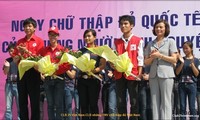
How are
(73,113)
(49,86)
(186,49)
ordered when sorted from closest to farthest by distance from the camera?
(49,86) → (186,49) → (73,113)

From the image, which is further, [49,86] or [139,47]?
[49,86]

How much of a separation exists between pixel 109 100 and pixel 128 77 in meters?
1.42

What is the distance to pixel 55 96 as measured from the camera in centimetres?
521

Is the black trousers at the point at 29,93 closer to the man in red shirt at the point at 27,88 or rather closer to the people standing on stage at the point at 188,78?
the man in red shirt at the point at 27,88

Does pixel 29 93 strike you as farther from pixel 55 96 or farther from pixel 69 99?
pixel 69 99

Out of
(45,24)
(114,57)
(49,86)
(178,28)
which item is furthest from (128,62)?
(45,24)

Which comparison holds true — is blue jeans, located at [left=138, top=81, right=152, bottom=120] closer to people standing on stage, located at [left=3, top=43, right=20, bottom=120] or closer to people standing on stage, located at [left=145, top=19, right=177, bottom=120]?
people standing on stage, located at [left=145, top=19, right=177, bottom=120]

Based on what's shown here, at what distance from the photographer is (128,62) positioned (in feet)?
14.9

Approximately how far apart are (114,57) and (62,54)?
2.61ft

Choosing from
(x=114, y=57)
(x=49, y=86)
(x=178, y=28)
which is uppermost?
(x=178, y=28)

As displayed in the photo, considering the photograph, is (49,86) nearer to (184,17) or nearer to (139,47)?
(139,47)

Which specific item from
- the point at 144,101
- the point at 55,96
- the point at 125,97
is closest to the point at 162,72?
the point at 125,97

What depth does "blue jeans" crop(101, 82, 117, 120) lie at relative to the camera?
19.2 feet

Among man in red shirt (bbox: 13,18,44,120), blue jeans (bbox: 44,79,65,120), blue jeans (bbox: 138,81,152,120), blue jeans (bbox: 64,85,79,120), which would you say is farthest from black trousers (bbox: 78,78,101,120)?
blue jeans (bbox: 138,81,152,120)
